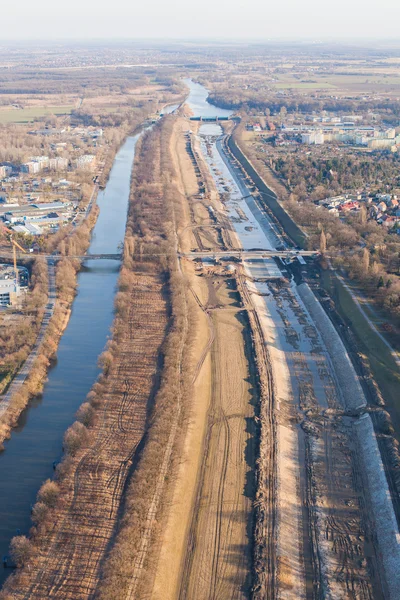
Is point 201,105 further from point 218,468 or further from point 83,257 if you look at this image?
point 218,468

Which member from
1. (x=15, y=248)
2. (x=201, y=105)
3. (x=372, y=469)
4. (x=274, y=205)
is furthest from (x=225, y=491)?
(x=201, y=105)

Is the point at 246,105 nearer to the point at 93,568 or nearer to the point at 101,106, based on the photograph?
the point at 101,106

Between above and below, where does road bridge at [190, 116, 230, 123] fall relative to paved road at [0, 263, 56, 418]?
above

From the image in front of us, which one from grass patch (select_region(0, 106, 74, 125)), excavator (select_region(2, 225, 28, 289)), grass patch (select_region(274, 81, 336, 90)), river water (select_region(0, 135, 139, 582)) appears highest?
grass patch (select_region(274, 81, 336, 90))

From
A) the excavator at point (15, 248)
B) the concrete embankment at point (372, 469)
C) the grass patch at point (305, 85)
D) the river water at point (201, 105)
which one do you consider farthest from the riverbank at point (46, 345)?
the grass patch at point (305, 85)

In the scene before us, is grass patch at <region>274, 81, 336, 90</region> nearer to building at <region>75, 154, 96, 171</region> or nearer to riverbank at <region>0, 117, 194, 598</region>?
building at <region>75, 154, 96, 171</region>

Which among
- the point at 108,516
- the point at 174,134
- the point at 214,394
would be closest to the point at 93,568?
the point at 108,516

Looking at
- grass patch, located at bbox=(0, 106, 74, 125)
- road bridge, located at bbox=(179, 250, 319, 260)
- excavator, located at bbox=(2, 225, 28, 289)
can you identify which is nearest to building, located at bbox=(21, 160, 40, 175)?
excavator, located at bbox=(2, 225, 28, 289)
